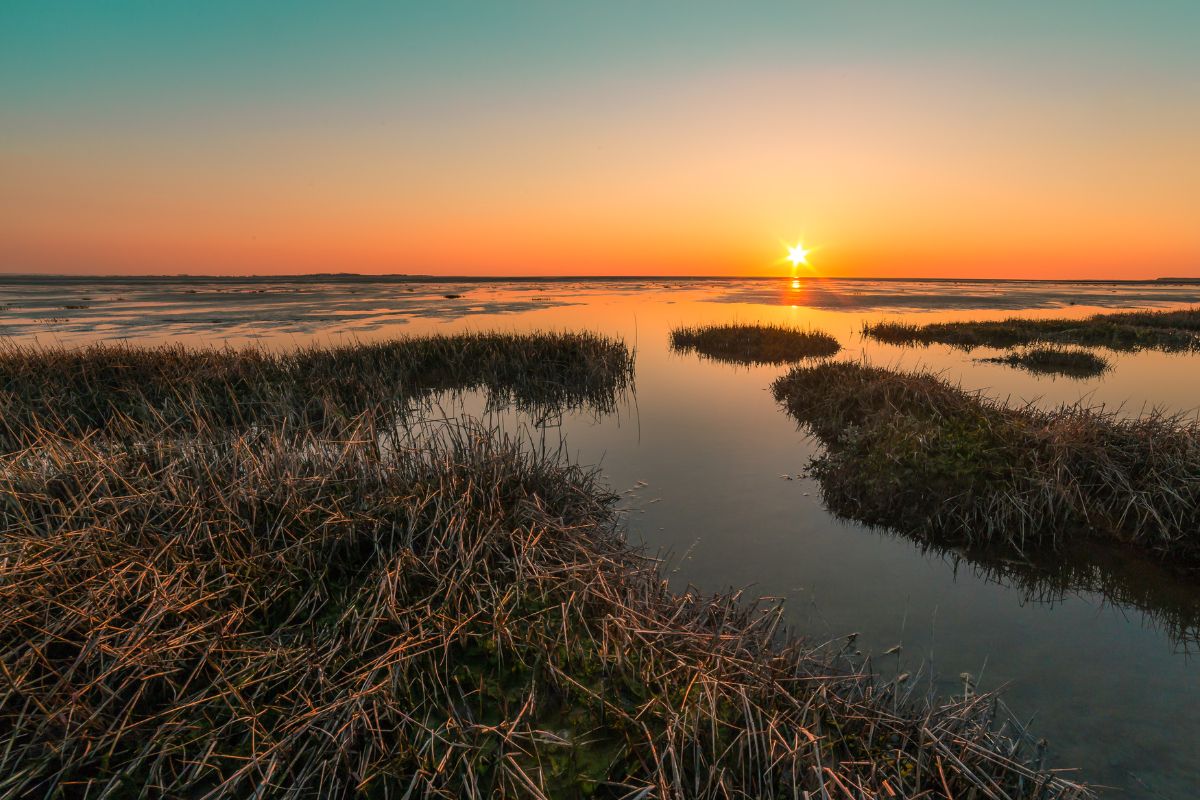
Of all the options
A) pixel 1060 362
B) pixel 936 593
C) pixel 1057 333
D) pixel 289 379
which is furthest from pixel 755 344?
pixel 936 593

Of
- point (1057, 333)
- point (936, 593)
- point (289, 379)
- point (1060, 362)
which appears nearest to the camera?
point (936, 593)

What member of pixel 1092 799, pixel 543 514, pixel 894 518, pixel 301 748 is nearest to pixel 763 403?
pixel 894 518

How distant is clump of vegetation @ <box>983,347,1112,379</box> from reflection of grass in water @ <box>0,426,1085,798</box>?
22613mm

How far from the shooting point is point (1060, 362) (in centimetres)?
2188

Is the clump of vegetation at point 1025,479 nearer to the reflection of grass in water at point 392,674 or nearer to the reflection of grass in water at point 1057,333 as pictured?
the reflection of grass in water at point 392,674

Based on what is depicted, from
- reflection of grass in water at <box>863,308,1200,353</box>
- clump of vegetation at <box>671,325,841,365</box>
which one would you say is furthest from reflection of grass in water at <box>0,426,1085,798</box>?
reflection of grass in water at <box>863,308,1200,353</box>

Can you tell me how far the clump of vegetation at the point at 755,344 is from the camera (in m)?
24.3

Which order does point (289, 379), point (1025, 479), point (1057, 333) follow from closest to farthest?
1. point (1025, 479)
2. point (289, 379)
3. point (1057, 333)

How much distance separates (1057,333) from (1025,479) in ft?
96.4

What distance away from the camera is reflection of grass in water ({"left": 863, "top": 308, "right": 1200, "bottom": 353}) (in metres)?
26.9

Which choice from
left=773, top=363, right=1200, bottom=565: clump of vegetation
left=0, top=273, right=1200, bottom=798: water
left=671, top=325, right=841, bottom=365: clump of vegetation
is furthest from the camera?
left=671, top=325, right=841, bottom=365: clump of vegetation

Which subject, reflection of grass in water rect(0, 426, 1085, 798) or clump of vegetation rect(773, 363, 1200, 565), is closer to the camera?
reflection of grass in water rect(0, 426, 1085, 798)

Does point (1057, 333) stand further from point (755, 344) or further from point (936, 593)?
point (936, 593)

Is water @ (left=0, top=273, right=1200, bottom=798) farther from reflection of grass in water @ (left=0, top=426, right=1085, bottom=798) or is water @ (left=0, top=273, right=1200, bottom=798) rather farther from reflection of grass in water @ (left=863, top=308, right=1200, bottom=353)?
reflection of grass in water @ (left=863, top=308, right=1200, bottom=353)
